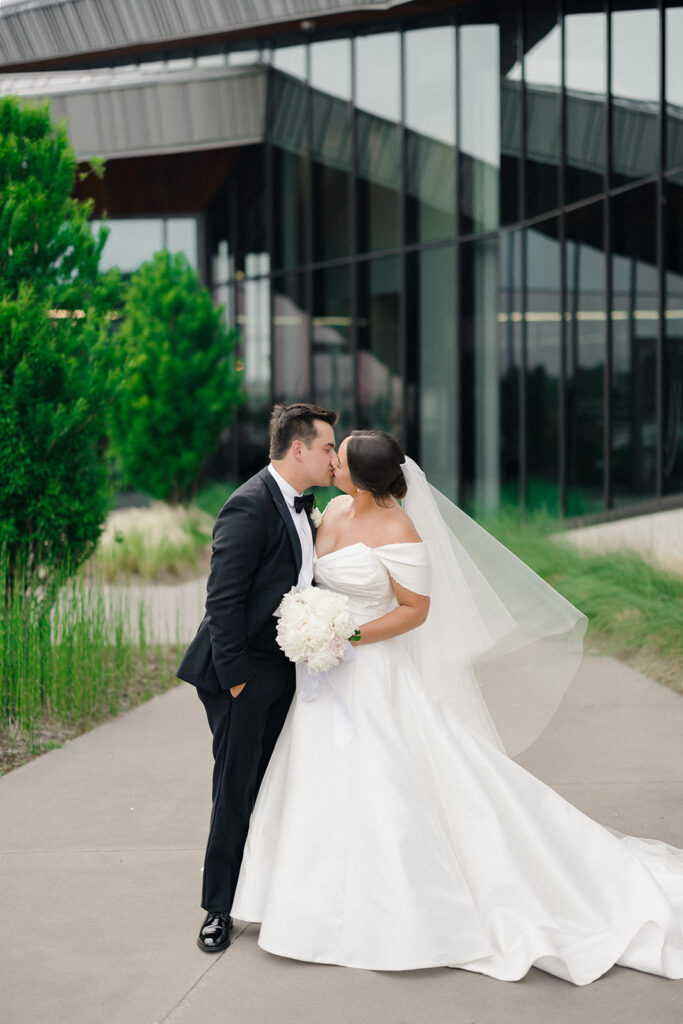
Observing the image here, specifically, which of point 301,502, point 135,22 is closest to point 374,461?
point 301,502

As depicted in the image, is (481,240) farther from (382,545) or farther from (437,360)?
(382,545)

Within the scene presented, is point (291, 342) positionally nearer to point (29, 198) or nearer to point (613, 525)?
point (613, 525)

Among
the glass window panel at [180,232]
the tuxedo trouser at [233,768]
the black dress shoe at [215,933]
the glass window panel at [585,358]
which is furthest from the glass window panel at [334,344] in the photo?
the black dress shoe at [215,933]

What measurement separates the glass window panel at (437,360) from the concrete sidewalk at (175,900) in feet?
29.0

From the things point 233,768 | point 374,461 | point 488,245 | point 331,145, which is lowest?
point 233,768

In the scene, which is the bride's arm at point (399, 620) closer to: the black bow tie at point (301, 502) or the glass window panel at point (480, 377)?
the black bow tie at point (301, 502)

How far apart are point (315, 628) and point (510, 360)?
11285 mm

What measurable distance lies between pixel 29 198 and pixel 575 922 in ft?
17.8

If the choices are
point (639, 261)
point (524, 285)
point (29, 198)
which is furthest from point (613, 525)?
point (29, 198)

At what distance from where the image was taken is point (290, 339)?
18.7m

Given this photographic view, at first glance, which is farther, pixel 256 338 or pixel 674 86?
pixel 256 338

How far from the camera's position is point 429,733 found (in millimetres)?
3586

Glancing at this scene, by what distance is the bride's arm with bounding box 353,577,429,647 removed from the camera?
11.8 ft

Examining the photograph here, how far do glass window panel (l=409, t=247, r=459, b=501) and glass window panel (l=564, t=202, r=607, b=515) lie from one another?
2.32 m
